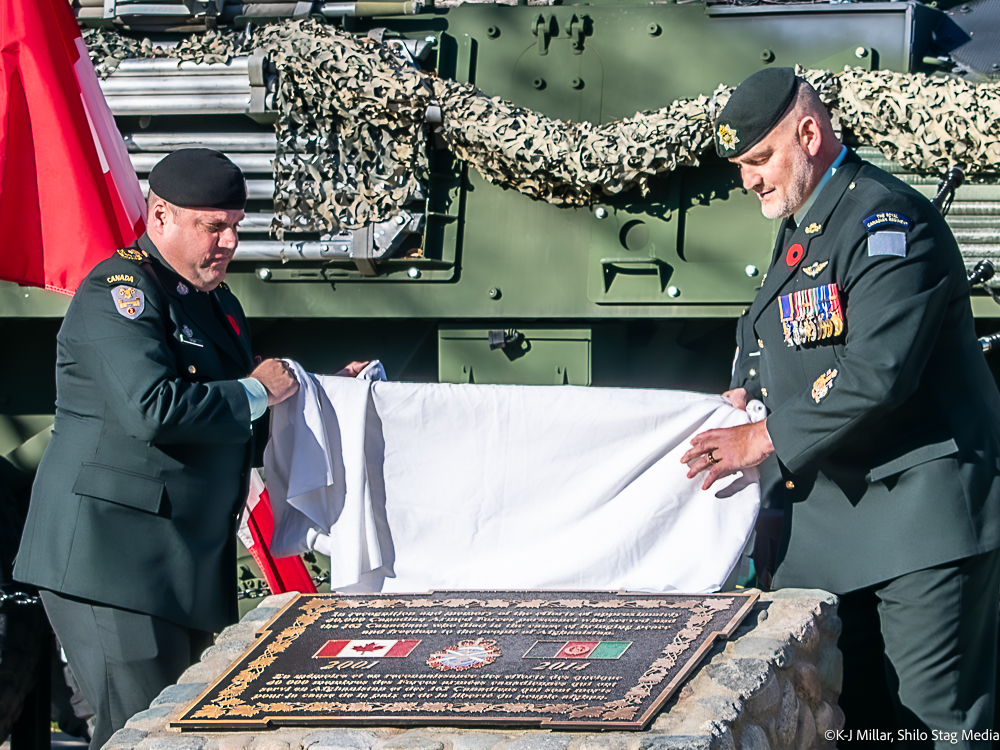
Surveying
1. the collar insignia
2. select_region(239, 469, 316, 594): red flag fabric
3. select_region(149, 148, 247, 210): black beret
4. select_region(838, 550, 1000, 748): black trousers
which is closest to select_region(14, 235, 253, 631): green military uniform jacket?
select_region(149, 148, 247, 210): black beret

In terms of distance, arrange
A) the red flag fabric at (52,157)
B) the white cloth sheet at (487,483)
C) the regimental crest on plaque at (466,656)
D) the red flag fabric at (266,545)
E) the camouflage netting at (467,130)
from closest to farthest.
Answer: the regimental crest on plaque at (466,656) → the white cloth sheet at (487,483) → the red flag fabric at (266,545) → the camouflage netting at (467,130) → the red flag fabric at (52,157)

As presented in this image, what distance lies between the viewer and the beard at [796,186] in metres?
3.24

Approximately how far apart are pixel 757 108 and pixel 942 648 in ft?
4.78

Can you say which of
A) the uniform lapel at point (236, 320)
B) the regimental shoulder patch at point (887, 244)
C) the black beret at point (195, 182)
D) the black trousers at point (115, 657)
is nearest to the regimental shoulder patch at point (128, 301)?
the black beret at point (195, 182)

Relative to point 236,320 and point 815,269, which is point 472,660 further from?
point 236,320

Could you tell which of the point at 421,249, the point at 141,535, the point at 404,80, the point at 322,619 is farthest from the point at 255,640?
the point at 404,80

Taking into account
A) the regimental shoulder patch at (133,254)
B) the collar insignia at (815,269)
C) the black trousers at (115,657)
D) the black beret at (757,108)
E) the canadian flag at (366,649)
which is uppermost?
the black beret at (757,108)

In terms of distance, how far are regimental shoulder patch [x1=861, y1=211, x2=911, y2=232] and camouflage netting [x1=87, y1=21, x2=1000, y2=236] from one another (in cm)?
150

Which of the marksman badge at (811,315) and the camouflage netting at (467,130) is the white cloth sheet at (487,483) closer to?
the marksman badge at (811,315)

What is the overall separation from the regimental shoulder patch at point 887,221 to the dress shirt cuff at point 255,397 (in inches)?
66.2

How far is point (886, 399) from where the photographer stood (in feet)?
9.67

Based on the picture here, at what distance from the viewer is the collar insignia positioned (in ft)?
10.4

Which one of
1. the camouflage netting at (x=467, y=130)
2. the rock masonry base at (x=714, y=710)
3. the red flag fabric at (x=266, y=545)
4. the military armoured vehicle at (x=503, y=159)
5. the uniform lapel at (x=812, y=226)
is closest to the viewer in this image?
the rock masonry base at (x=714, y=710)

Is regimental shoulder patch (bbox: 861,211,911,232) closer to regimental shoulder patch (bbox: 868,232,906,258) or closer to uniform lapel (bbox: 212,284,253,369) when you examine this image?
regimental shoulder patch (bbox: 868,232,906,258)
